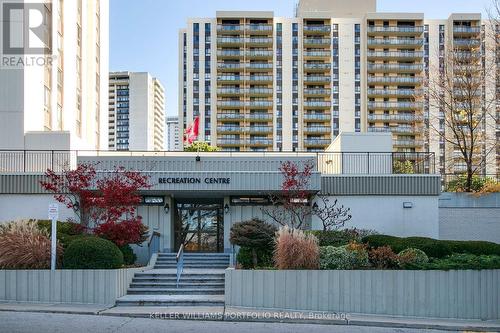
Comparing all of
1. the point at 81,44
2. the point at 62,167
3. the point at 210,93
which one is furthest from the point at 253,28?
the point at 62,167

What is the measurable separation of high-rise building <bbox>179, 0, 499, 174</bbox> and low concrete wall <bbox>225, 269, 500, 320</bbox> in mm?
78849

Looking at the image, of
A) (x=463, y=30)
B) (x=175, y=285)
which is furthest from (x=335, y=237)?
(x=463, y=30)

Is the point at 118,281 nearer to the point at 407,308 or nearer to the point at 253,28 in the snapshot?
the point at 407,308

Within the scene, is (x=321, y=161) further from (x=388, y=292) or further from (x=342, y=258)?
(x=388, y=292)

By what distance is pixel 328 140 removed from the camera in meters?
95.2

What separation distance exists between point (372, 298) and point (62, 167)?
14.2m

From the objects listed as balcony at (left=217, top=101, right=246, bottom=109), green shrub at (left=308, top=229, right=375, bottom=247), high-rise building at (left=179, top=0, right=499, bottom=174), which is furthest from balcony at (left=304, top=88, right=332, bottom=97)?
green shrub at (left=308, top=229, right=375, bottom=247)

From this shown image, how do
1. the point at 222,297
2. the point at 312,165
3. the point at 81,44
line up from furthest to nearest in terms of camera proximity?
the point at 81,44, the point at 312,165, the point at 222,297

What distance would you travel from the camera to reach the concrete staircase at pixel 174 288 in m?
15.8

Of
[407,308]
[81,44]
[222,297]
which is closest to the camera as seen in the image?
[407,308]

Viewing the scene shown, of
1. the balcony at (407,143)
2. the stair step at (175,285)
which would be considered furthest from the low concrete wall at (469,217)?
the balcony at (407,143)

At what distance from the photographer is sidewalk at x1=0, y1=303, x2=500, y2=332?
45.5 ft

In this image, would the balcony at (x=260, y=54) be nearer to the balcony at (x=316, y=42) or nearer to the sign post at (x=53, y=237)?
the balcony at (x=316, y=42)

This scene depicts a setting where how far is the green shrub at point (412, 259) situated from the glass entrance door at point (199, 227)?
10.4m
